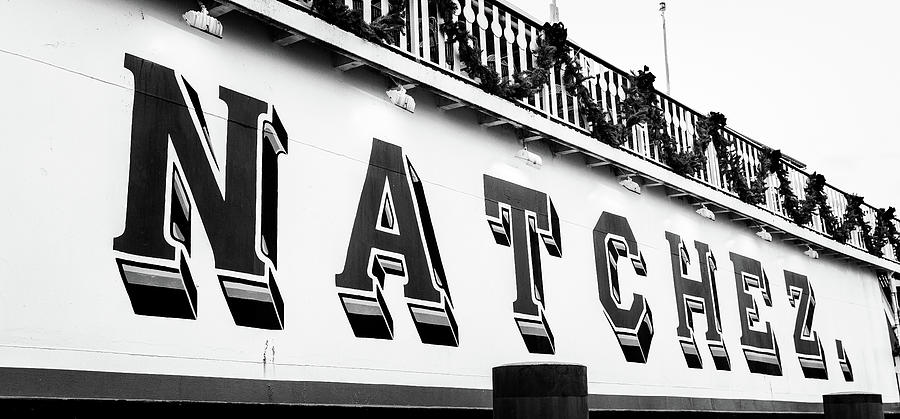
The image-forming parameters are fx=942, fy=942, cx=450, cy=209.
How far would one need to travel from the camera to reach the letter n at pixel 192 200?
6.08 metres

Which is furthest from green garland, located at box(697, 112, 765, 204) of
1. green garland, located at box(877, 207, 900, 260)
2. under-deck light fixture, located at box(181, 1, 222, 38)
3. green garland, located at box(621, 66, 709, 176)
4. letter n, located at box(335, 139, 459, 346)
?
under-deck light fixture, located at box(181, 1, 222, 38)

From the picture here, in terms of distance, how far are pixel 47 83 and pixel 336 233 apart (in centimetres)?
254

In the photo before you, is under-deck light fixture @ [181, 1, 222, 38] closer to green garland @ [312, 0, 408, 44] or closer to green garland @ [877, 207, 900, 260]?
green garland @ [312, 0, 408, 44]

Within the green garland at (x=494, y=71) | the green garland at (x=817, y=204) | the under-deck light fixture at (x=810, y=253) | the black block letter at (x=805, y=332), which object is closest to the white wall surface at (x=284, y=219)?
the green garland at (x=494, y=71)

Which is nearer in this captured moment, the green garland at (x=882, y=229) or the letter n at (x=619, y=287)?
the letter n at (x=619, y=287)

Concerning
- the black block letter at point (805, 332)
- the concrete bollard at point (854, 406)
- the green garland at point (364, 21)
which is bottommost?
the concrete bollard at point (854, 406)

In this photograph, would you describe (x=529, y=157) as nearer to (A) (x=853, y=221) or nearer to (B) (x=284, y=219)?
(B) (x=284, y=219)

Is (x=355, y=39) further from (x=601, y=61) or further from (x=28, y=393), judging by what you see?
(x=601, y=61)

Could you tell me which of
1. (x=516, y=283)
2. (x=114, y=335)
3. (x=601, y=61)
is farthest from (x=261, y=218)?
(x=601, y=61)

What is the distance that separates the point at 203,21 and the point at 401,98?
2.08 meters

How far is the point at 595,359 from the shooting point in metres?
10.3

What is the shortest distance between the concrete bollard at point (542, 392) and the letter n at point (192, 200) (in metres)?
2.71

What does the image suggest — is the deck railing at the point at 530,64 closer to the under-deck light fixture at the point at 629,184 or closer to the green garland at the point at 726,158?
the green garland at the point at 726,158

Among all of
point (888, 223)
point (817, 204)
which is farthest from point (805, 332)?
point (888, 223)
